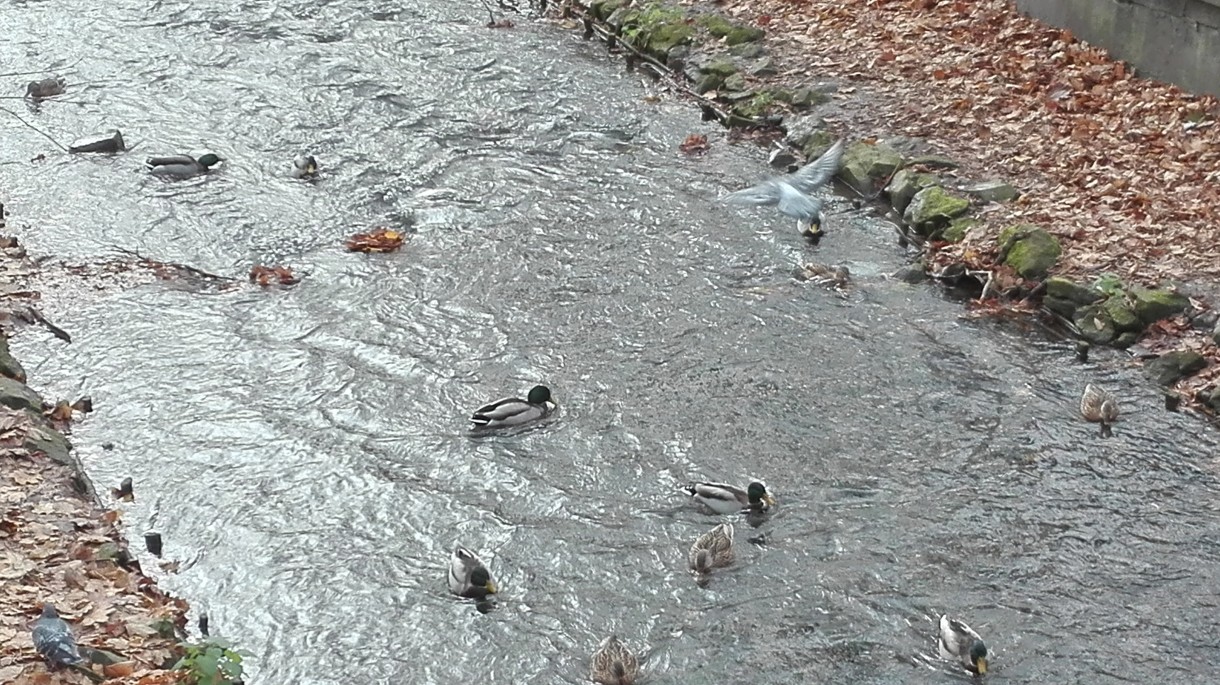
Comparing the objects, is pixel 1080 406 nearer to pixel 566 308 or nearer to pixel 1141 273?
pixel 1141 273

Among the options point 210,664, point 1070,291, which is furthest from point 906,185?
point 210,664

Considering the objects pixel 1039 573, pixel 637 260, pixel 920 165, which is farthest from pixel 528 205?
pixel 1039 573

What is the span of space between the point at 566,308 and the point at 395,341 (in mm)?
1250

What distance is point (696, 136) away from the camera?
12938 mm

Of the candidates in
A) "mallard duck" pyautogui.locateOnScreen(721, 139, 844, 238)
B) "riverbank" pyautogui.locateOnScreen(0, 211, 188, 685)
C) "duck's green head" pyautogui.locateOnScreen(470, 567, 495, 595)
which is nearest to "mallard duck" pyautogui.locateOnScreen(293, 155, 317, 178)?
"mallard duck" pyautogui.locateOnScreen(721, 139, 844, 238)

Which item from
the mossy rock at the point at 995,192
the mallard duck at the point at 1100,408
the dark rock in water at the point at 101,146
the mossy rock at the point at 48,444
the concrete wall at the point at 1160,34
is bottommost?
the dark rock in water at the point at 101,146

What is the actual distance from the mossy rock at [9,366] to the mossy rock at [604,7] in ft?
28.8

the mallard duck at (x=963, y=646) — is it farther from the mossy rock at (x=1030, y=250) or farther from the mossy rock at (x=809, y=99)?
the mossy rock at (x=809, y=99)

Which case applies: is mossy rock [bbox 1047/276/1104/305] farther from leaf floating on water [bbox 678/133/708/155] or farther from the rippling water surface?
leaf floating on water [bbox 678/133/708/155]

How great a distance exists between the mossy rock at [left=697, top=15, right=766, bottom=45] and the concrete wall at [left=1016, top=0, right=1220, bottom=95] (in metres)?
3.14

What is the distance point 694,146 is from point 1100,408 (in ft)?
17.2

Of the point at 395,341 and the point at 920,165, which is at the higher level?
the point at 920,165

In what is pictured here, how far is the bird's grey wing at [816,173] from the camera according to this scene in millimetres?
11445

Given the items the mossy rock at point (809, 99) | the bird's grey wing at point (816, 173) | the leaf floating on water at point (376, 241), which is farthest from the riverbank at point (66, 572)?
the mossy rock at point (809, 99)
